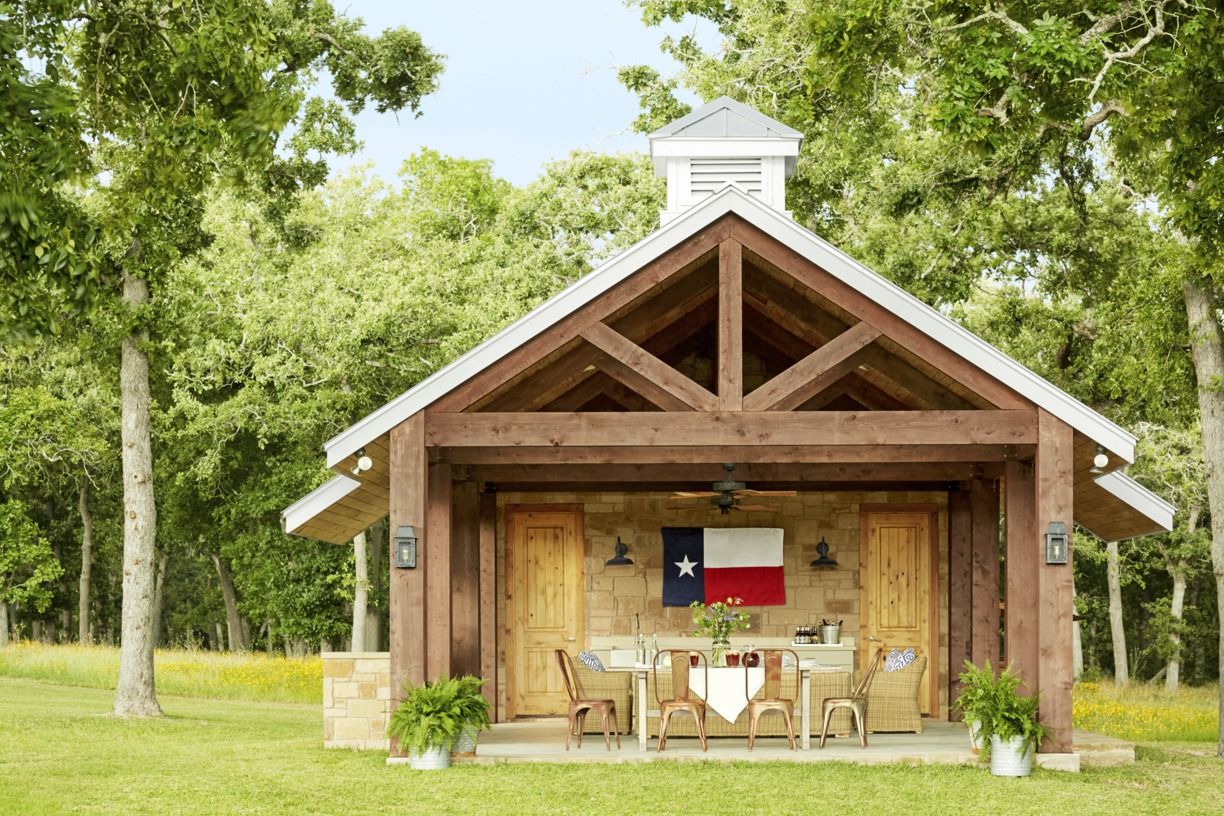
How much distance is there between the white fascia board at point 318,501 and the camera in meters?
12.7

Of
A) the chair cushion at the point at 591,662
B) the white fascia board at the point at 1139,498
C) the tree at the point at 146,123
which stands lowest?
the chair cushion at the point at 591,662

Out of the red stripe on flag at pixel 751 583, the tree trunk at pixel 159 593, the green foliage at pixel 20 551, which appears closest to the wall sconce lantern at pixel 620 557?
the red stripe on flag at pixel 751 583

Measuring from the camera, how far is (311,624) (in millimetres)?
28312

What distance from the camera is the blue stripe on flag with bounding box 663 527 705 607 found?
14445 mm

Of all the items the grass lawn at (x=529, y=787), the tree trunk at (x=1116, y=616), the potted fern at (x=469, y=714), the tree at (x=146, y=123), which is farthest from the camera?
the tree trunk at (x=1116, y=616)

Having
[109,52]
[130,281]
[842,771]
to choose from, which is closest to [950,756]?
[842,771]

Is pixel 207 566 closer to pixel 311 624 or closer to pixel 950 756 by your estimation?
pixel 311 624

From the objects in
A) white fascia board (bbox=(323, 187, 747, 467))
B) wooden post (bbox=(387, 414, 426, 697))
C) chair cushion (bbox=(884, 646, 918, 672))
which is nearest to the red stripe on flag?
chair cushion (bbox=(884, 646, 918, 672))

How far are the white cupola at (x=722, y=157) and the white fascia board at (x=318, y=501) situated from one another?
160 inches

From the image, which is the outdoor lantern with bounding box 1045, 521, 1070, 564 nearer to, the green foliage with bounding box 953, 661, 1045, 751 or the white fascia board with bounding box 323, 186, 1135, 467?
the white fascia board with bounding box 323, 186, 1135, 467

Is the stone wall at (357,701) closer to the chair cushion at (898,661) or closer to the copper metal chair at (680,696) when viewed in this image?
the copper metal chair at (680,696)

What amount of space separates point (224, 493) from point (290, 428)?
20.8 ft

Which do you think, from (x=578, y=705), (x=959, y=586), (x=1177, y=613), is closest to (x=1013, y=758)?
(x=578, y=705)

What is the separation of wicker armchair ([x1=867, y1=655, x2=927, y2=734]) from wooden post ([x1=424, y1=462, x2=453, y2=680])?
3.82 metres
